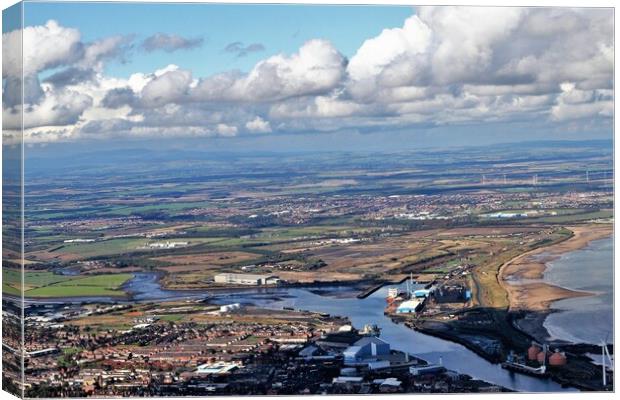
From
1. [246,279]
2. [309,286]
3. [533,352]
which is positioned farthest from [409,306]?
[246,279]

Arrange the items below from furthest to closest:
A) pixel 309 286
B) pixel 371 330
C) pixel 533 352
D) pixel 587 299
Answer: pixel 309 286, pixel 587 299, pixel 371 330, pixel 533 352

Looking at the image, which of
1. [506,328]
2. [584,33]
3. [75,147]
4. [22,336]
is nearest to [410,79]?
[584,33]

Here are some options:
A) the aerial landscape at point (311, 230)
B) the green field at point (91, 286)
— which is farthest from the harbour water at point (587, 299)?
the green field at point (91, 286)

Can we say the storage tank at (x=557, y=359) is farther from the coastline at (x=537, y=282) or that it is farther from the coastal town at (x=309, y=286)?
the coastline at (x=537, y=282)

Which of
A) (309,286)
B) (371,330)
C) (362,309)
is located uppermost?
(309,286)

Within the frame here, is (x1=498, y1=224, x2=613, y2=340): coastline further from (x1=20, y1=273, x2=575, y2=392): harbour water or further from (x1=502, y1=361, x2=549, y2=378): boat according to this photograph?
(x1=20, y1=273, x2=575, y2=392): harbour water

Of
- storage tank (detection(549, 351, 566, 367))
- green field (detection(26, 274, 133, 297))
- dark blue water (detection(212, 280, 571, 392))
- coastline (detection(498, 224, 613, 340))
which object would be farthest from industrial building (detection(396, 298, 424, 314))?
green field (detection(26, 274, 133, 297))

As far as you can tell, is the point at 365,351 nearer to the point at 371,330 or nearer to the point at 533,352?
the point at 371,330
